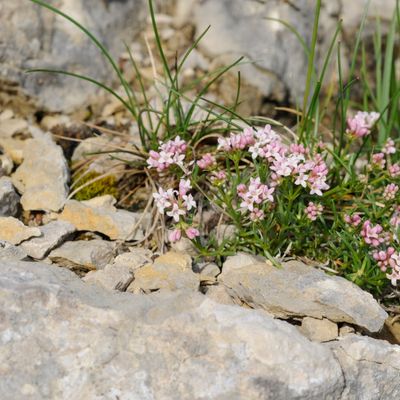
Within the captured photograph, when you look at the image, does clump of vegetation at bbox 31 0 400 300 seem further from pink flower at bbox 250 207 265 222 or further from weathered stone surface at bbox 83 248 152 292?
weathered stone surface at bbox 83 248 152 292

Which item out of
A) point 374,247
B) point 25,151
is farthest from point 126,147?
point 374,247

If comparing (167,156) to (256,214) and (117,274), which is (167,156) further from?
(117,274)

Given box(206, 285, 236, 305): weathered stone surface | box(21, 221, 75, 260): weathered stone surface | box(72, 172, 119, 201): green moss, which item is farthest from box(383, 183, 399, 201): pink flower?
box(21, 221, 75, 260): weathered stone surface

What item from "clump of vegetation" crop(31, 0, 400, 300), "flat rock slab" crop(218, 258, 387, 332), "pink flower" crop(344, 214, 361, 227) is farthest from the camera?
"pink flower" crop(344, 214, 361, 227)

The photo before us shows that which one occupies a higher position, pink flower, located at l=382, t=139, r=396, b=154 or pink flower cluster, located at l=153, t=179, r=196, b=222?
pink flower, located at l=382, t=139, r=396, b=154

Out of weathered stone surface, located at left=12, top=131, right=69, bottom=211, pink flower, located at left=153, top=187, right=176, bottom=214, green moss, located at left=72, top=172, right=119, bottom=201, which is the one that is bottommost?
green moss, located at left=72, top=172, right=119, bottom=201

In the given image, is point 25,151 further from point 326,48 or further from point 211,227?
point 326,48
